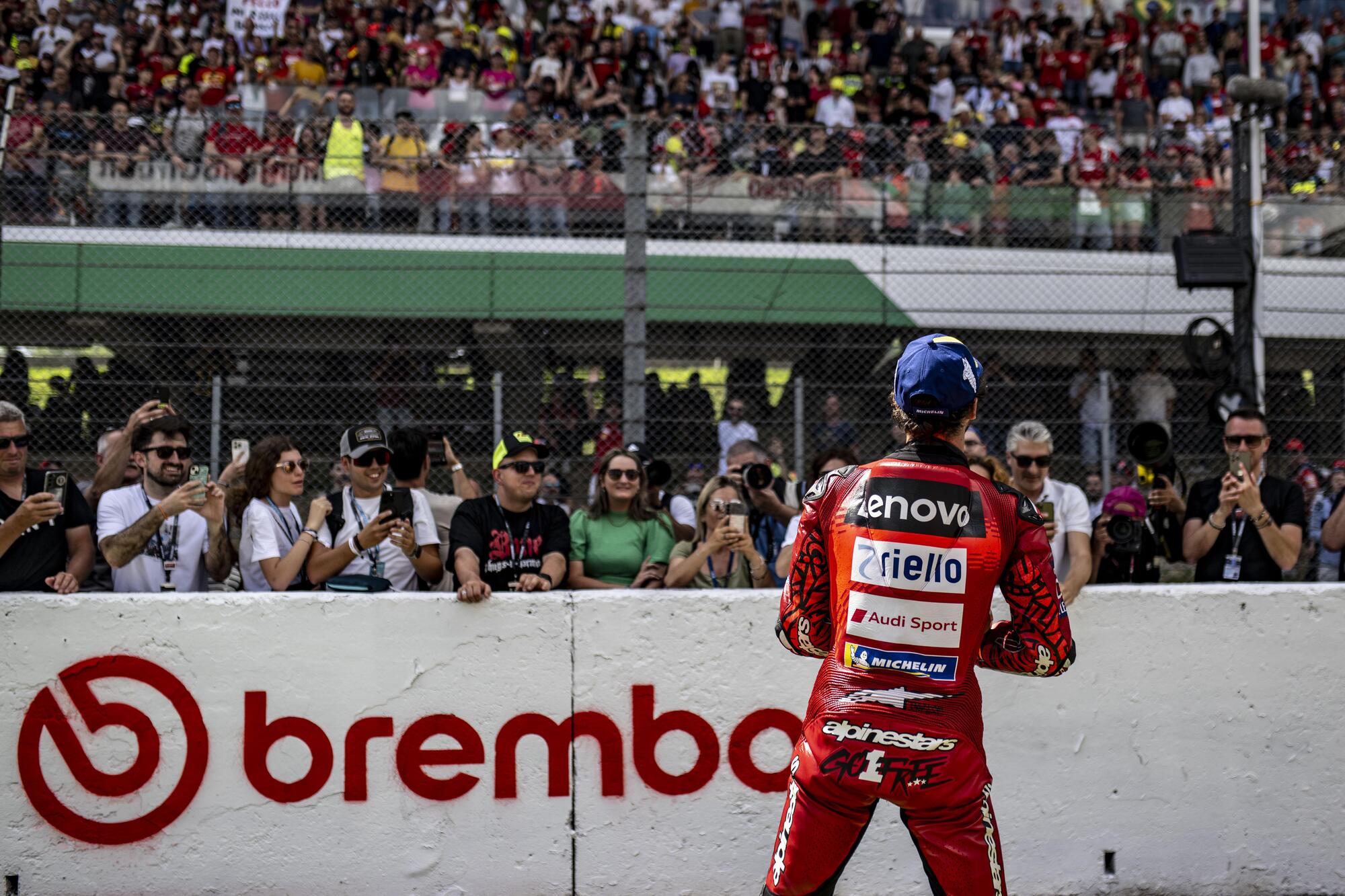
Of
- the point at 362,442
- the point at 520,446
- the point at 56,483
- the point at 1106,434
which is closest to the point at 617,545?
the point at 520,446

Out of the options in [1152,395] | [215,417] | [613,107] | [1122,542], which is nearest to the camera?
[1122,542]

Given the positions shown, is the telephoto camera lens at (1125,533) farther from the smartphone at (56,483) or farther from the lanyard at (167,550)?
the smartphone at (56,483)

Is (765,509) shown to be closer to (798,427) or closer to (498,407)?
(798,427)

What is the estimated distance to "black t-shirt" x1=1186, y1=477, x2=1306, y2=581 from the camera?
5281 mm

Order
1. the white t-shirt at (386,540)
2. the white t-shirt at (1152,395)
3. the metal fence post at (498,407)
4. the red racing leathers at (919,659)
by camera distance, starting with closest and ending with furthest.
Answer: the red racing leathers at (919,659) < the white t-shirt at (386,540) < the metal fence post at (498,407) < the white t-shirt at (1152,395)

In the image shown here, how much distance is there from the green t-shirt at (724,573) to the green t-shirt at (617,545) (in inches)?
3.9

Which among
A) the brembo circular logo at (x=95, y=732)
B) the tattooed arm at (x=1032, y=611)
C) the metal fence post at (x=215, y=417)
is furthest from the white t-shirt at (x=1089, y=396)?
the brembo circular logo at (x=95, y=732)

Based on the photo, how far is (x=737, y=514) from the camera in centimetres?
493

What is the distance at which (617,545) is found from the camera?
17.8 feet

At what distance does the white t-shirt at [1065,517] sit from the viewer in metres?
5.21

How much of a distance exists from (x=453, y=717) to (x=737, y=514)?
4.29ft

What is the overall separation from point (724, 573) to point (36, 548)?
8.92ft

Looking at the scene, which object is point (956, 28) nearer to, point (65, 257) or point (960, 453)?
point (65, 257)

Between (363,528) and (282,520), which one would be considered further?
(282,520)
